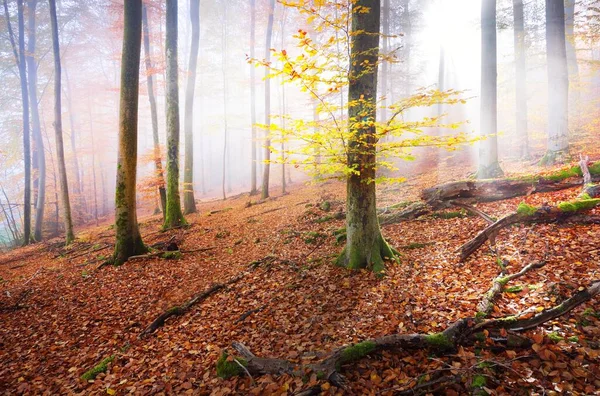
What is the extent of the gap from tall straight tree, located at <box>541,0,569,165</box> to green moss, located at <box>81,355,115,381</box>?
14952mm

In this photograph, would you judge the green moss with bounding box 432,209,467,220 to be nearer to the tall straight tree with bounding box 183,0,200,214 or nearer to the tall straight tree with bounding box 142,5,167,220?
the tall straight tree with bounding box 183,0,200,214

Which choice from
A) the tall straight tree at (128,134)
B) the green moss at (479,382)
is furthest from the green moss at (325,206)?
the green moss at (479,382)

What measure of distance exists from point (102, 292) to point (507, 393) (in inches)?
315

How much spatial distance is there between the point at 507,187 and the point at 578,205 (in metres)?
2.12

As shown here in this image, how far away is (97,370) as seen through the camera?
416 centimetres

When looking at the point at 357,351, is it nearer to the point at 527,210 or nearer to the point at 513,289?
the point at 513,289

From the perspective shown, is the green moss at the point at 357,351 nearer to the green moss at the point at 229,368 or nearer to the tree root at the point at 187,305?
the green moss at the point at 229,368

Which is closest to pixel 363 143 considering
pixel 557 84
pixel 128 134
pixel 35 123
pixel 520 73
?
pixel 128 134

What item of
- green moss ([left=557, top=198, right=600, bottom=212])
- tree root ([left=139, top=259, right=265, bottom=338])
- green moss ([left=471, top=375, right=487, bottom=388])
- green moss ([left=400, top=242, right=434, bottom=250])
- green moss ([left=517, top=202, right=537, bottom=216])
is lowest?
tree root ([left=139, top=259, right=265, bottom=338])

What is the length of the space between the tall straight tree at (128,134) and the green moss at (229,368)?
5.96m

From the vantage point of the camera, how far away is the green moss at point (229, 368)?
3590 millimetres

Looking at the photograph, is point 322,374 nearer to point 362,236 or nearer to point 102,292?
point 362,236

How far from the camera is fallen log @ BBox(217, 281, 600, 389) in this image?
3244 millimetres

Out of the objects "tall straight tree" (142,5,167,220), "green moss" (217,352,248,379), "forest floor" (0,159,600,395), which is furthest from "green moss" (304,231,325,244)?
"tall straight tree" (142,5,167,220)
